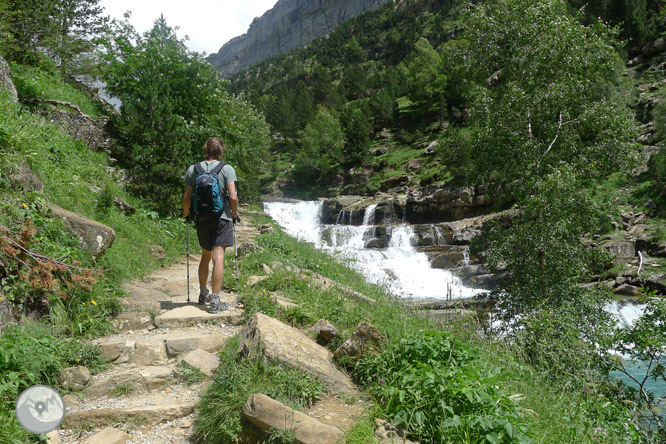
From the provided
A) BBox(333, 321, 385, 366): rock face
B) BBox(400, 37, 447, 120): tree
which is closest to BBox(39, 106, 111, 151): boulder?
BBox(333, 321, 385, 366): rock face

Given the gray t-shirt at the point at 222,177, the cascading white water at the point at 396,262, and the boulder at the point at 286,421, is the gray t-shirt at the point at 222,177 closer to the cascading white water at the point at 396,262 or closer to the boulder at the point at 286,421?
the boulder at the point at 286,421

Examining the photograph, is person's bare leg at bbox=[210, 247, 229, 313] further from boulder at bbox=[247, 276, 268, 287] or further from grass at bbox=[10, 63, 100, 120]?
grass at bbox=[10, 63, 100, 120]

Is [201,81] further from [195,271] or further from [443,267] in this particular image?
[443,267]

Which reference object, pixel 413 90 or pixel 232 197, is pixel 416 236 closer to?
pixel 232 197

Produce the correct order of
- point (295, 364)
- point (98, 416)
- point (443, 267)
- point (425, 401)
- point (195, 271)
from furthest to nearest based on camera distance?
1. point (443, 267)
2. point (195, 271)
3. point (295, 364)
4. point (98, 416)
5. point (425, 401)

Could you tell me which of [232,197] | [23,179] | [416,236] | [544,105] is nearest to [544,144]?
[544,105]

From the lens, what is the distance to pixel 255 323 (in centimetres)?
377

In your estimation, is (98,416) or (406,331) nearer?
(98,416)

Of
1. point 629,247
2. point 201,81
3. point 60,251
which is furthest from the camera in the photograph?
point 629,247

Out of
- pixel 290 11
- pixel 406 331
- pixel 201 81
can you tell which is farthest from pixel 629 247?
pixel 290 11

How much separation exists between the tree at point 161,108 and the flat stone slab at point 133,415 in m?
8.30

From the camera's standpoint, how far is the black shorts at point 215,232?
204 inches

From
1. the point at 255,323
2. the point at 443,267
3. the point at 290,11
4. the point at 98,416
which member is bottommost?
the point at 443,267

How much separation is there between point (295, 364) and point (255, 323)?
609mm
